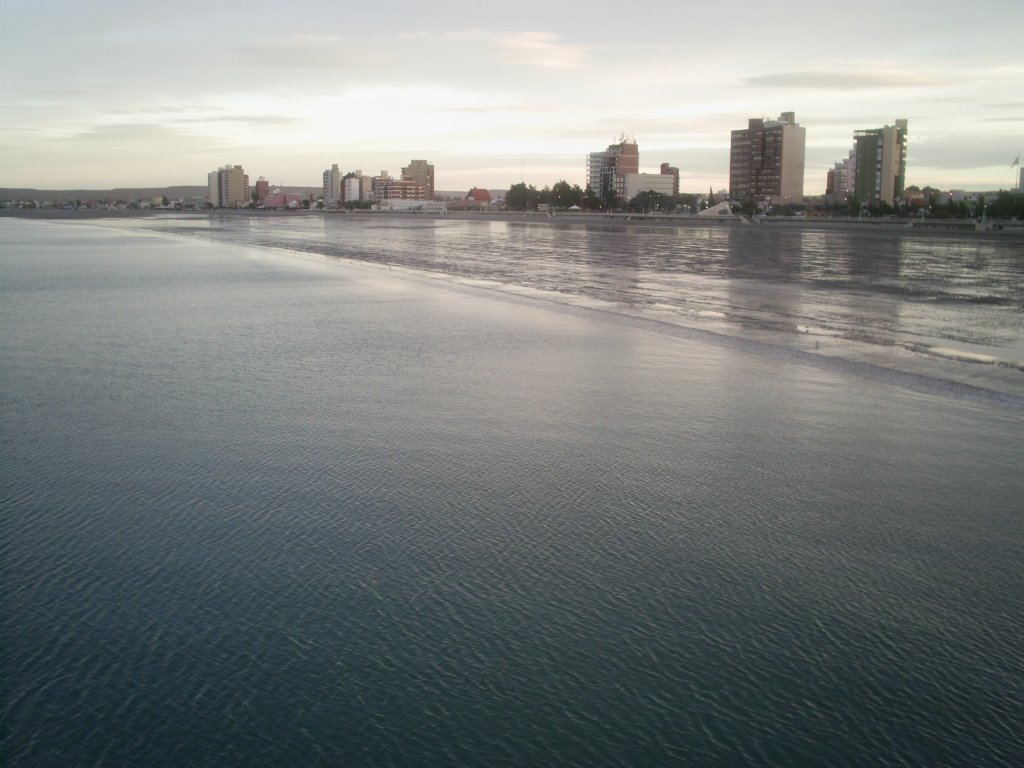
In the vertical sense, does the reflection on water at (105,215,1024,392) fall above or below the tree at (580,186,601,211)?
below

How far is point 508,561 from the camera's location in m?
6.20

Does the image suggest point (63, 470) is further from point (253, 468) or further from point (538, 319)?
point (538, 319)

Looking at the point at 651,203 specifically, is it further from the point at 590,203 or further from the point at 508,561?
the point at 508,561

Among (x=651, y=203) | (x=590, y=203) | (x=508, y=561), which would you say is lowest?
(x=508, y=561)

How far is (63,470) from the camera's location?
321 inches

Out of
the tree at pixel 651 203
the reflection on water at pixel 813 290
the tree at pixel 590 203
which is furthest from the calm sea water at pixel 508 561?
the tree at pixel 590 203

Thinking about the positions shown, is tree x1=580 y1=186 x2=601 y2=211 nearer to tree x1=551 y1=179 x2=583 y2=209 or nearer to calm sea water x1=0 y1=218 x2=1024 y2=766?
tree x1=551 y1=179 x2=583 y2=209

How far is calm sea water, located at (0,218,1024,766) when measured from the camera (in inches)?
173

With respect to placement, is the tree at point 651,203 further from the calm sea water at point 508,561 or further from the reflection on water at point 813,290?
the calm sea water at point 508,561

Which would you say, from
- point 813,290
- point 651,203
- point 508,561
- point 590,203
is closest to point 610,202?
point 590,203

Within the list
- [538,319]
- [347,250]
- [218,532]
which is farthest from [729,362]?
[347,250]

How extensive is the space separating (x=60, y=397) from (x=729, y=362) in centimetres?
903

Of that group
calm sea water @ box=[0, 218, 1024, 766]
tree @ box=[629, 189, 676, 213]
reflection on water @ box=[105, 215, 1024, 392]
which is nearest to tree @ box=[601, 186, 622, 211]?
tree @ box=[629, 189, 676, 213]

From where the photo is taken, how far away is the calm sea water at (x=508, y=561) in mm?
4391
